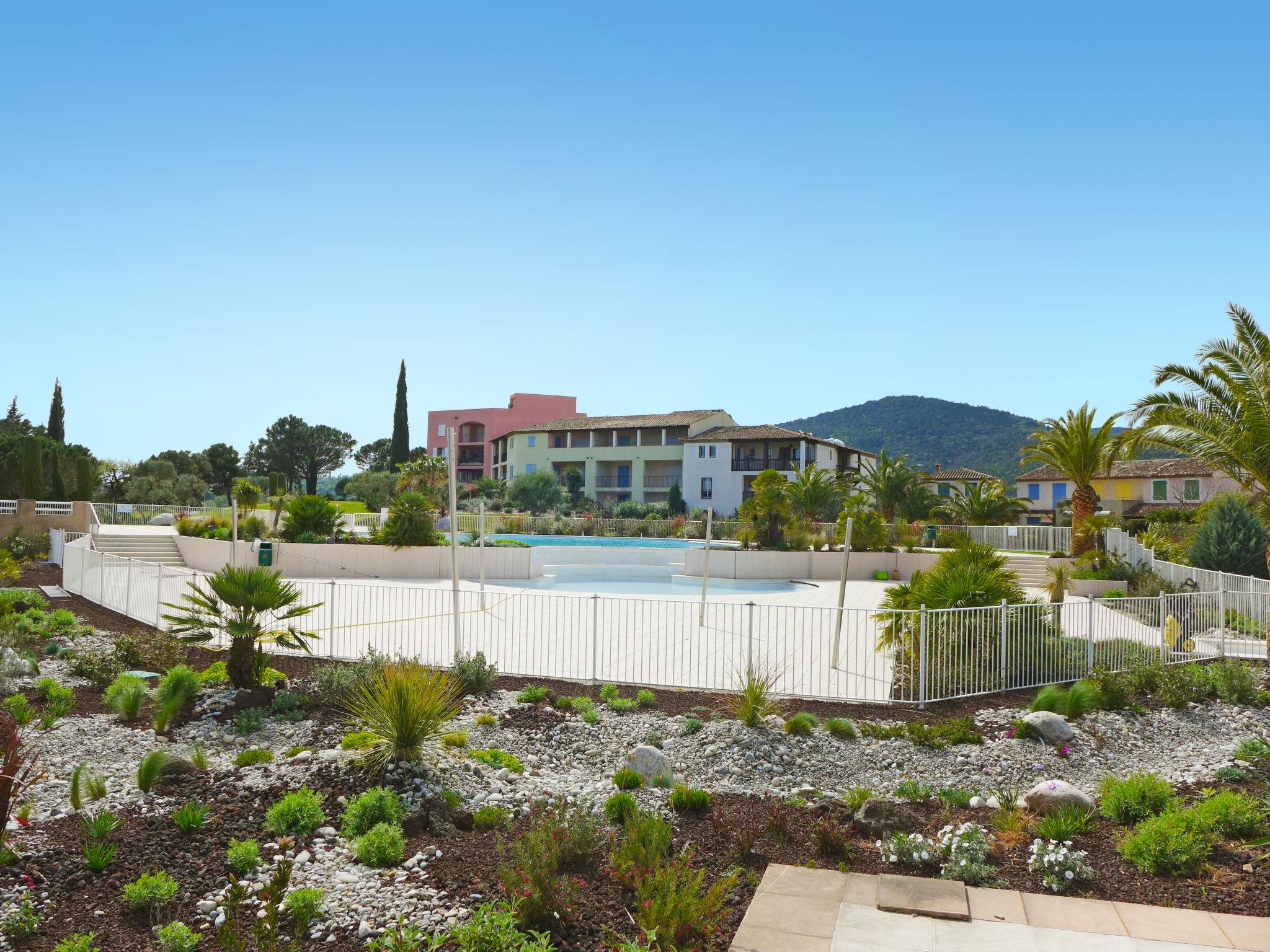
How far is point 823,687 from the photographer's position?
35.6 ft

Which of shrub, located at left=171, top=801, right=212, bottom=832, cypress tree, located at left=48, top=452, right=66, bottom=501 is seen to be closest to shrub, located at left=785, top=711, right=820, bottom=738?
shrub, located at left=171, top=801, right=212, bottom=832

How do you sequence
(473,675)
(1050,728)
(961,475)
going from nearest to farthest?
(1050,728) < (473,675) < (961,475)

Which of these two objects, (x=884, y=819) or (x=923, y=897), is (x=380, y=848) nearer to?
(x=923, y=897)

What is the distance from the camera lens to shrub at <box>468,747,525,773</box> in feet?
24.3

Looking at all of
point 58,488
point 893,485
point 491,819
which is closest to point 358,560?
point 491,819

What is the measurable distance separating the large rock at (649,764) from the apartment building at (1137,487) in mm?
43112

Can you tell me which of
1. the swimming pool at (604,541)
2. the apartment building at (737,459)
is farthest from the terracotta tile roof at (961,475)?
the swimming pool at (604,541)

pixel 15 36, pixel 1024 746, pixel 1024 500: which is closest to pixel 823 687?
pixel 1024 746

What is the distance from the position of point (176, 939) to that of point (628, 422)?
59.9m

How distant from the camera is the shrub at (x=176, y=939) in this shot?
4.29 m

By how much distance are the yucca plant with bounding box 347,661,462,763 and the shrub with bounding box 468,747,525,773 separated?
40 cm

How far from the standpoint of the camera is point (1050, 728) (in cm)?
853

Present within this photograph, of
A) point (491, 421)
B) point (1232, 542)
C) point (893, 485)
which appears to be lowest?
point (1232, 542)

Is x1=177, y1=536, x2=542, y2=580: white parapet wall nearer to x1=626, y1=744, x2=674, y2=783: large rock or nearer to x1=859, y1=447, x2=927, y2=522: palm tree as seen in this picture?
x1=626, y1=744, x2=674, y2=783: large rock
